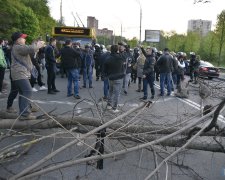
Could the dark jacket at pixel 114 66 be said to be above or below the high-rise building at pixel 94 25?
below

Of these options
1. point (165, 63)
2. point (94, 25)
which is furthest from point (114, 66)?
point (94, 25)

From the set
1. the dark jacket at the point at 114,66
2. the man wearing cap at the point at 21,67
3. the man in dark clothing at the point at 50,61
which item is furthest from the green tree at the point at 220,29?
the man wearing cap at the point at 21,67

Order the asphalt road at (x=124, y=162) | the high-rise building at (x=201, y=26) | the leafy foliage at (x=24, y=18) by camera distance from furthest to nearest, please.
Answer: the leafy foliage at (x=24, y=18)
the high-rise building at (x=201, y=26)
the asphalt road at (x=124, y=162)

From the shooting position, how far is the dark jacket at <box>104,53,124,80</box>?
8.95 m

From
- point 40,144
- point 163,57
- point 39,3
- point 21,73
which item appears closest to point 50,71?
point 163,57

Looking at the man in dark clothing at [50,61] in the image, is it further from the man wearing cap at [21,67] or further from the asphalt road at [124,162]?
the asphalt road at [124,162]

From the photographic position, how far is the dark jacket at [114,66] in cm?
895

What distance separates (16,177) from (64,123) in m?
2.33

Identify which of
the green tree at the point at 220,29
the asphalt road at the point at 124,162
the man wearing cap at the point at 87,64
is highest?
the green tree at the point at 220,29

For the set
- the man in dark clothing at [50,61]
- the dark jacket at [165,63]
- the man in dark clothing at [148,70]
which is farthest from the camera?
the dark jacket at [165,63]

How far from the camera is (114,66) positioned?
29.7 ft

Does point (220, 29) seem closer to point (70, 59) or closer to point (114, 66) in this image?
point (70, 59)

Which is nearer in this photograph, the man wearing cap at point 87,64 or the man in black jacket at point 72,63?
the man in black jacket at point 72,63

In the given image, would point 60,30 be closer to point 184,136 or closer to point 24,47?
point 24,47
